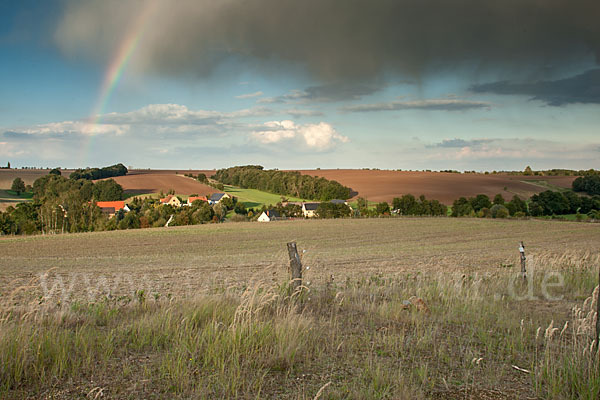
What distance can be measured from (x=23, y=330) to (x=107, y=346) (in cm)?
123

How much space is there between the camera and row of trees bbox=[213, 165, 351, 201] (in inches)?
4210

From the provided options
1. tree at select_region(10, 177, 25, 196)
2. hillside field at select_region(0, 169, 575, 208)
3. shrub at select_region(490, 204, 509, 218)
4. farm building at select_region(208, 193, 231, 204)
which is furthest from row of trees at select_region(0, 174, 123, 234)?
shrub at select_region(490, 204, 509, 218)

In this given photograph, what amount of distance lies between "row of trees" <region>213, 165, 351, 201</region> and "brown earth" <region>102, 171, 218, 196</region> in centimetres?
1858

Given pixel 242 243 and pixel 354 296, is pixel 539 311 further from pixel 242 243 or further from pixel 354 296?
pixel 242 243

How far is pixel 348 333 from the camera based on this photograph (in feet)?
23.9

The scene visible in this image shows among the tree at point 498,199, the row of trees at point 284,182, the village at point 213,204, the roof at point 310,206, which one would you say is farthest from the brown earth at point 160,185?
the tree at point 498,199

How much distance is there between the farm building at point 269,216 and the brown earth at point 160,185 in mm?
31642

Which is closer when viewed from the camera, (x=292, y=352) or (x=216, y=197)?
(x=292, y=352)

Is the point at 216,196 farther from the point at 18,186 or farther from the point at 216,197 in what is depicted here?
the point at 18,186

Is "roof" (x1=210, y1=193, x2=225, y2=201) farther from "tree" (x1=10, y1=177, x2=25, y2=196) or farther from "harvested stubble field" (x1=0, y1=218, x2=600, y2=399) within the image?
"harvested stubble field" (x1=0, y1=218, x2=600, y2=399)

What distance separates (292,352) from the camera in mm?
6074

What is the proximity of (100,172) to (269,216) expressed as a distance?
2914 inches

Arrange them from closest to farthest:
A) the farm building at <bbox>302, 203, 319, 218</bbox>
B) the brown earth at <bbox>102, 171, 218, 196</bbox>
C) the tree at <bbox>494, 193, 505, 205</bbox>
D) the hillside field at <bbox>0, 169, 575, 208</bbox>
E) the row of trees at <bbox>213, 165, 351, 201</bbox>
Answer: the tree at <bbox>494, 193, 505, 205</bbox> < the hillside field at <bbox>0, 169, 575, 208</bbox> < the farm building at <bbox>302, 203, 319, 218</bbox> < the row of trees at <bbox>213, 165, 351, 201</bbox> < the brown earth at <bbox>102, 171, 218, 196</bbox>

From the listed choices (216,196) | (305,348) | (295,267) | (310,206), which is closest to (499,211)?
(310,206)
